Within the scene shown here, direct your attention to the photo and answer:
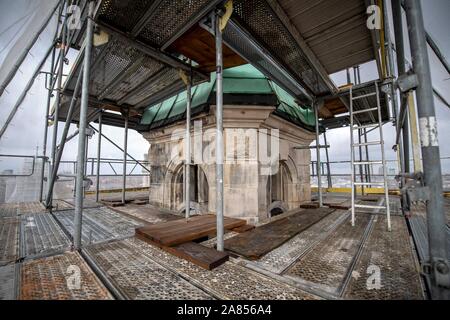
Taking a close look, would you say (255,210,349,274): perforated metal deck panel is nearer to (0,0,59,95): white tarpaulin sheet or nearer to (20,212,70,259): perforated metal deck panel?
(20,212,70,259): perforated metal deck panel

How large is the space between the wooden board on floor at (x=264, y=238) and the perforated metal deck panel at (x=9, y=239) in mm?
2833

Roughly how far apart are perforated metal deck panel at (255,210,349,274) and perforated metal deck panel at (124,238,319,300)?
25 centimetres

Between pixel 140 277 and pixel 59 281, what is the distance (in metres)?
0.77

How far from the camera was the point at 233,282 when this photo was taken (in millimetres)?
1796

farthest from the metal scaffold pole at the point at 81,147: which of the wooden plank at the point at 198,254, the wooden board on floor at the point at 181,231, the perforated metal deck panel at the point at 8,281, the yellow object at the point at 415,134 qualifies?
the yellow object at the point at 415,134

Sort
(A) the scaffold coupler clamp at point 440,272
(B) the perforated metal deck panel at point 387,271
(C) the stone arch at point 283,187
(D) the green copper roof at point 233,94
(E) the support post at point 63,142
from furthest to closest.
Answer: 1. (C) the stone arch at point 283,187
2. (D) the green copper roof at point 233,94
3. (E) the support post at point 63,142
4. (B) the perforated metal deck panel at point 387,271
5. (A) the scaffold coupler clamp at point 440,272

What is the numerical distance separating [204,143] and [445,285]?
4.82 metres

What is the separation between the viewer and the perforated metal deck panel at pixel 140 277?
161 centimetres

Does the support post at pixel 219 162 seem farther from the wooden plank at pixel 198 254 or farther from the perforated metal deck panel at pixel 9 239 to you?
the perforated metal deck panel at pixel 9 239

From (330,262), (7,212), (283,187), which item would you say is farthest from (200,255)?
(7,212)

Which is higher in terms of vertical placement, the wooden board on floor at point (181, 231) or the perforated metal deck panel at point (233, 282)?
the wooden board on floor at point (181, 231)

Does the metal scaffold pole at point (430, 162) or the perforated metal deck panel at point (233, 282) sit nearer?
the metal scaffold pole at point (430, 162)

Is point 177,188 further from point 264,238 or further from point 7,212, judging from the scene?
point 7,212

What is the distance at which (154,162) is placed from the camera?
23.4ft
